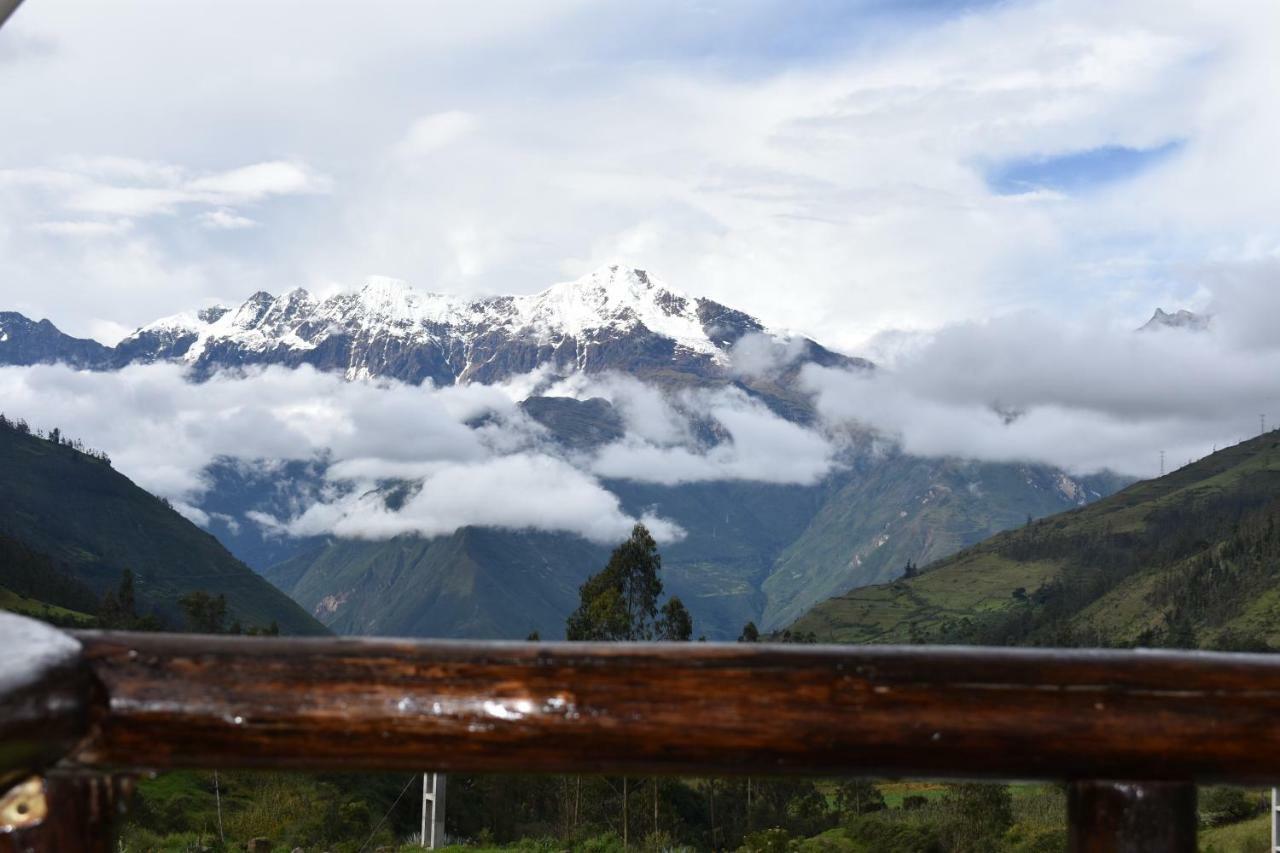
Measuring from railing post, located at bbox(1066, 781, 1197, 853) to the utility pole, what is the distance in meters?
15.8

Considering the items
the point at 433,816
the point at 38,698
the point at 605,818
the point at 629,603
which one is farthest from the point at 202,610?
the point at 38,698

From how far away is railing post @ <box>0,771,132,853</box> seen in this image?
193 centimetres

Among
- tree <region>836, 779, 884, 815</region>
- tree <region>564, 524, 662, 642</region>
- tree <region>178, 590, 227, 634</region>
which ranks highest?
tree <region>564, 524, 662, 642</region>

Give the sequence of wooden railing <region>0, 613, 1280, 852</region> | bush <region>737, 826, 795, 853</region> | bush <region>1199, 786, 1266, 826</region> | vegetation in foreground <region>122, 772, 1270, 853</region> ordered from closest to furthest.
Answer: wooden railing <region>0, 613, 1280, 852</region> → bush <region>737, 826, 795, 853</region> → vegetation in foreground <region>122, 772, 1270, 853</region> → bush <region>1199, 786, 1266, 826</region>

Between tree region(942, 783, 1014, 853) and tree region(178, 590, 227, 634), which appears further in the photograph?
tree region(178, 590, 227, 634)

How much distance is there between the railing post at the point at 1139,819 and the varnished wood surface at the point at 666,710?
0.16ft

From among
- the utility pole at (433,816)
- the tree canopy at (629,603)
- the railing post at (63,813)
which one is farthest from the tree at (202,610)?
the railing post at (63,813)

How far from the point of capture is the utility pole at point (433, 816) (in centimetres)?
1717

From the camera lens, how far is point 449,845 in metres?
17.8

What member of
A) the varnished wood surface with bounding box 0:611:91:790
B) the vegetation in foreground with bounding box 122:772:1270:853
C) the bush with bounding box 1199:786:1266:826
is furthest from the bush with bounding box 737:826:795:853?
the bush with bounding box 1199:786:1266:826

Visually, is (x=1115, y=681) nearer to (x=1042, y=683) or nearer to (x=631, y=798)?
(x=1042, y=683)

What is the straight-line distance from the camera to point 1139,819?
213 cm

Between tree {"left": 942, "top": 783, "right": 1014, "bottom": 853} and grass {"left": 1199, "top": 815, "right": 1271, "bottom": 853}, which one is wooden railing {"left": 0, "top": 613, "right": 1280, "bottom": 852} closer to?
tree {"left": 942, "top": 783, "right": 1014, "bottom": 853}

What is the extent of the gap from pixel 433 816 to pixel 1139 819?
1623 cm
